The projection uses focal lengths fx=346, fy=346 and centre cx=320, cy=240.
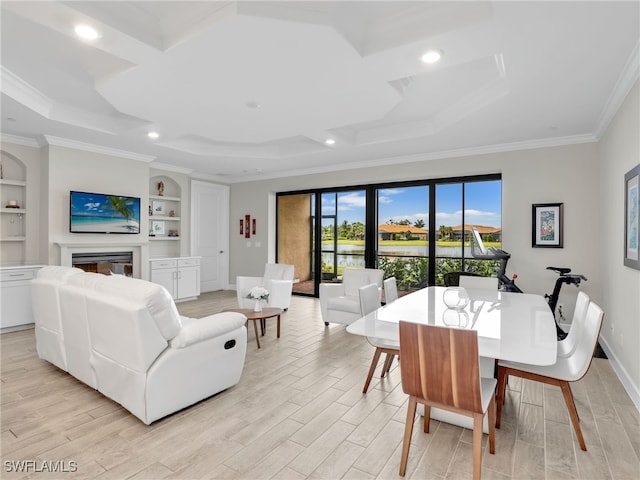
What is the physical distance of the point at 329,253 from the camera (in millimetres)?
6934

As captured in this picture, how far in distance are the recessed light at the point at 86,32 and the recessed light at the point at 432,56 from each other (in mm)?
2281

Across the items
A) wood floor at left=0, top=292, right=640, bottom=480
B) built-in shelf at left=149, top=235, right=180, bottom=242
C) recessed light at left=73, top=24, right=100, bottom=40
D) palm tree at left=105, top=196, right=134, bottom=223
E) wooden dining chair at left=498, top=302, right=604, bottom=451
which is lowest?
wood floor at left=0, top=292, right=640, bottom=480

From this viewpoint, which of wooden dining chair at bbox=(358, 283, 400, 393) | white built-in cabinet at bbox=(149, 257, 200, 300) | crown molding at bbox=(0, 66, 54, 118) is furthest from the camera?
white built-in cabinet at bbox=(149, 257, 200, 300)

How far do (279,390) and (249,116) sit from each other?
2968 mm

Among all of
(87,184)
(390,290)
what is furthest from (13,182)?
(390,290)

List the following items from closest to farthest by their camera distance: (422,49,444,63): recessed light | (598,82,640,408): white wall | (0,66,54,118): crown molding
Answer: (422,49,444,63): recessed light < (598,82,640,408): white wall < (0,66,54,118): crown molding

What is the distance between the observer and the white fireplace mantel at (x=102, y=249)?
499 cm

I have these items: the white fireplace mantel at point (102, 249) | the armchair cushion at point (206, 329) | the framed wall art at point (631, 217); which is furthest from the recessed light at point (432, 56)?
the white fireplace mantel at point (102, 249)

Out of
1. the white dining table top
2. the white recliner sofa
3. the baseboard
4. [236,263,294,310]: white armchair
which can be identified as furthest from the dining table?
[236,263,294,310]: white armchair

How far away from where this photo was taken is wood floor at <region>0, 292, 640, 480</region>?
1.91 meters

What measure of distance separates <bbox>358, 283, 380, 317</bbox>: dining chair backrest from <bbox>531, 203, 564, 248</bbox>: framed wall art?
290 cm

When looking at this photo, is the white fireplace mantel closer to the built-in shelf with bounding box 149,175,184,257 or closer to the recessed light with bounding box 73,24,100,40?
the built-in shelf with bounding box 149,175,184,257

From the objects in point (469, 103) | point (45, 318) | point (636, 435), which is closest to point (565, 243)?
point (469, 103)

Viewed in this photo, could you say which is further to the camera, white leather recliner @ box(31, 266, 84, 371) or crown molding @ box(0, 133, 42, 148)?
crown molding @ box(0, 133, 42, 148)
